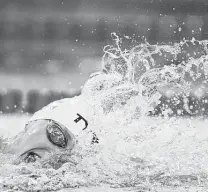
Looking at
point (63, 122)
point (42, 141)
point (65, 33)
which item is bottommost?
point (42, 141)

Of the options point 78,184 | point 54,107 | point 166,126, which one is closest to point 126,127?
point 166,126

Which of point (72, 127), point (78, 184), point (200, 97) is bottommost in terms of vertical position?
point (78, 184)

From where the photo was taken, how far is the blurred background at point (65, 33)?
1126cm

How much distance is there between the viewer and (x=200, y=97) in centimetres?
1109

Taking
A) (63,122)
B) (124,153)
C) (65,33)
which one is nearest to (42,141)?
(63,122)

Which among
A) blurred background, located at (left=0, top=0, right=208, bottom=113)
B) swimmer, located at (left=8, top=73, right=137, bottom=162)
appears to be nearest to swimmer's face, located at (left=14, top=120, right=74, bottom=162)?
swimmer, located at (left=8, top=73, right=137, bottom=162)

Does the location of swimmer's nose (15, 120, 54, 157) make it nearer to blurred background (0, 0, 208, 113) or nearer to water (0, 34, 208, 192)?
water (0, 34, 208, 192)

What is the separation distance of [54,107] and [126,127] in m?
0.58

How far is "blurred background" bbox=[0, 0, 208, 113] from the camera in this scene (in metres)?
11.3

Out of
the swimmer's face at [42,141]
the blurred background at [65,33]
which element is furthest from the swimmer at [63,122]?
the blurred background at [65,33]

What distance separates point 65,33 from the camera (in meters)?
11.9

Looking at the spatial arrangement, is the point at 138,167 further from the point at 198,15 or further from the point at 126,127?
the point at 198,15

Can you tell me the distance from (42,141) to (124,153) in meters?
0.67

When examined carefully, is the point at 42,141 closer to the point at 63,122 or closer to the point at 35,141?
the point at 35,141
